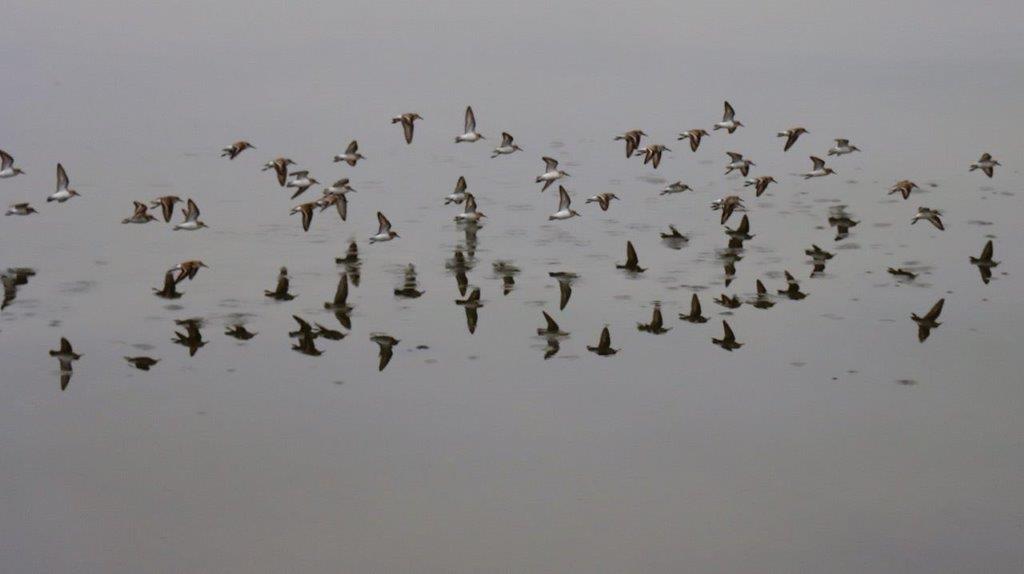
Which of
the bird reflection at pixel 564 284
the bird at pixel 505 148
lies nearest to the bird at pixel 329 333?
the bird reflection at pixel 564 284

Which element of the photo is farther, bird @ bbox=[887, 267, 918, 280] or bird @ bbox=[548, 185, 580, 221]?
bird @ bbox=[548, 185, 580, 221]

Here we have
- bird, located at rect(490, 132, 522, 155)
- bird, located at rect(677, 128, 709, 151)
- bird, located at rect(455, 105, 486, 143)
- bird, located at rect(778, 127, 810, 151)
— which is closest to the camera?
bird, located at rect(490, 132, 522, 155)

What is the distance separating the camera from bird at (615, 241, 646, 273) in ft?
70.8

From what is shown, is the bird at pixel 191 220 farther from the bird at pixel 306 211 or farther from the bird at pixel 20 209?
the bird at pixel 20 209

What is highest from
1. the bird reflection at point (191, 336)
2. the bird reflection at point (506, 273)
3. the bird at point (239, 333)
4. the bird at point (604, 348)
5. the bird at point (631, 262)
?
the bird at point (631, 262)

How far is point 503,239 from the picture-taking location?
23047mm

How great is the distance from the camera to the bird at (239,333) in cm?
1841

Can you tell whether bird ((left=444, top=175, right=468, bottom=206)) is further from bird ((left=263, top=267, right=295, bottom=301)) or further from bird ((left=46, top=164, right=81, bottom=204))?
bird ((left=46, top=164, right=81, bottom=204))

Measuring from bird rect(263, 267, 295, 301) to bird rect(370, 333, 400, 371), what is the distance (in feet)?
5.96

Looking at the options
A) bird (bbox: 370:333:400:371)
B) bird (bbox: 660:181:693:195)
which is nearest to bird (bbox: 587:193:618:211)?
bird (bbox: 660:181:693:195)

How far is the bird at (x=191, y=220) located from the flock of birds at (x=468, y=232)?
0.01 metres

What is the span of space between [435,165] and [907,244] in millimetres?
8431

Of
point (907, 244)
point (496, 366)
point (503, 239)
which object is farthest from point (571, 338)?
point (907, 244)

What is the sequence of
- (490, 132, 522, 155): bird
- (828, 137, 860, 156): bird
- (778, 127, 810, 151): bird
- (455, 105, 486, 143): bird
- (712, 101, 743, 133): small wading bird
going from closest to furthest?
(490, 132, 522, 155): bird < (828, 137, 860, 156): bird < (455, 105, 486, 143): bird < (778, 127, 810, 151): bird < (712, 101, 743, 133): small wading bird
